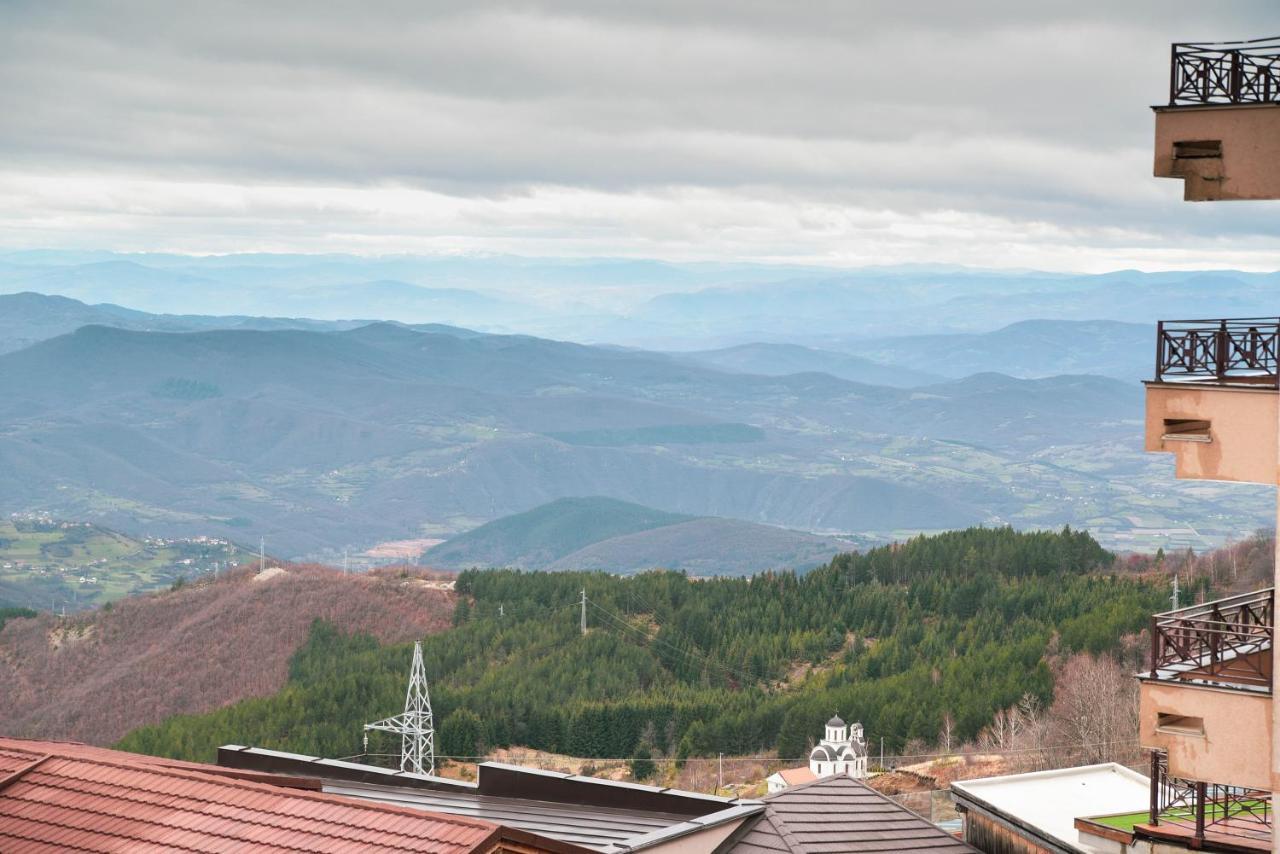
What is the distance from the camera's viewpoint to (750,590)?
620ft

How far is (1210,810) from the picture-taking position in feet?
67.8

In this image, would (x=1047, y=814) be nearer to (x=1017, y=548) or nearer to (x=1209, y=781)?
(x=1209, y=781)

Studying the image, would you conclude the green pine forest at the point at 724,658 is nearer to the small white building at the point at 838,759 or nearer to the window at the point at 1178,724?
the small white building at the point at 838,759

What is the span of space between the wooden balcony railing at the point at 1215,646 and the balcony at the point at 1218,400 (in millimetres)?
1641

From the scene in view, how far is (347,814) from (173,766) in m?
5.20

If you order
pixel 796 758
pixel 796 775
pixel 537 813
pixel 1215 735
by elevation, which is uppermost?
pixel 1215 735

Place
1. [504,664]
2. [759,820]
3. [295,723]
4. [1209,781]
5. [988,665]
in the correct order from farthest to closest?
Result: 1. [504,664]
2. [295,723]
3. [988,665]
4. [759,820]
5. [1209,781]

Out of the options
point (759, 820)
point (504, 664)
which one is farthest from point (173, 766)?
point (504, 664)

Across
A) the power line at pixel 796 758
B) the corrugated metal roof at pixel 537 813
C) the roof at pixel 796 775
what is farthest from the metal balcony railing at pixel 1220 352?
the roof at pixel 796 775

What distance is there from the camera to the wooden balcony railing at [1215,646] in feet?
56.3

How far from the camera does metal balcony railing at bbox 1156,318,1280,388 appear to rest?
57.1ft

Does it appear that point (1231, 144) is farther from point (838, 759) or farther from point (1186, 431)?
point (838, 759)

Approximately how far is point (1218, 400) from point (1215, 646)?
282 centimetres

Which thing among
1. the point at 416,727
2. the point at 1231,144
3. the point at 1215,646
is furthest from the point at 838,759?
the point at 1231,144
